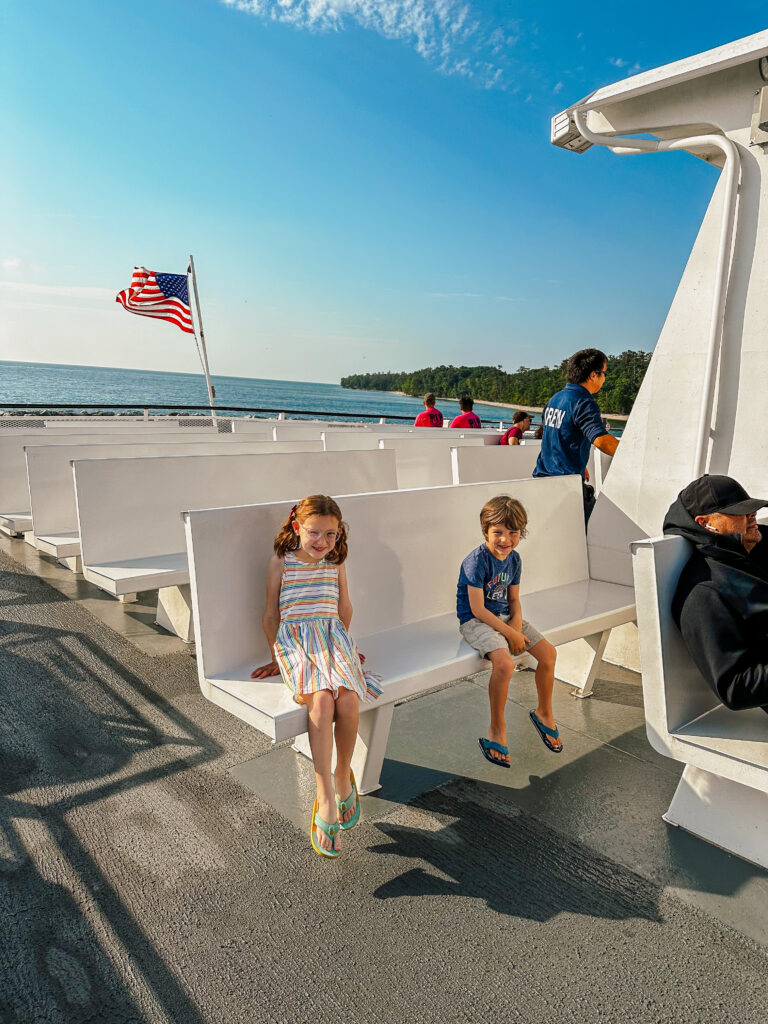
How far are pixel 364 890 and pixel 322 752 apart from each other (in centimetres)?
46

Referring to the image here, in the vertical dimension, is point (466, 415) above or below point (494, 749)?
above

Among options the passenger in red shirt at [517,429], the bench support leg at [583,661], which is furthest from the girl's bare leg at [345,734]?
the passenger in red shirt at [517,429]

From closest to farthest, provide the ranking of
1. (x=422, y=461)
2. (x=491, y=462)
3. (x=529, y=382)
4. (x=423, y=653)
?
1. (x=423, y=653)
2. (x=491, y=462)
3. (x=422, y=461)
4. (x=529, y=382)

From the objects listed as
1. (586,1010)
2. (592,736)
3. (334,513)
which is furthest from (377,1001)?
(592,736)

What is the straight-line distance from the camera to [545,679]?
3.12 m

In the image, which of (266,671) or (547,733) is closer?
(266,671)

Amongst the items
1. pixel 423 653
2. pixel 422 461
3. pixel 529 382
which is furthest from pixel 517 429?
pixel 529 382

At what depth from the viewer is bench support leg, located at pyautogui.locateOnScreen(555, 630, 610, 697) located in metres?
3.96

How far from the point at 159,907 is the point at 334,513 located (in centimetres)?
147

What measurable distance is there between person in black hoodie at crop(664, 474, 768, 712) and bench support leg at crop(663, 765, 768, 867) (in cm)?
33

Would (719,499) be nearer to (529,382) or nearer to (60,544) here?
(60,544)

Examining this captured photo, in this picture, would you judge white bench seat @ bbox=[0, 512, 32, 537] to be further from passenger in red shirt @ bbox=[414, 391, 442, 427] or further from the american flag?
the american flag

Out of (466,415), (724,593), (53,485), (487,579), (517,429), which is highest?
(466,415)

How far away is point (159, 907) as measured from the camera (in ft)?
7.19
